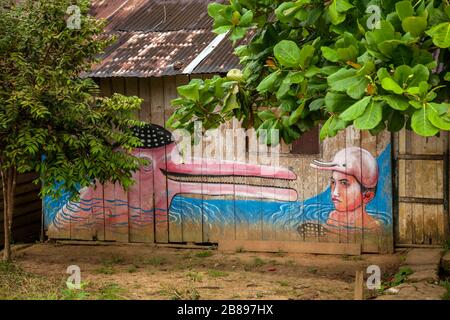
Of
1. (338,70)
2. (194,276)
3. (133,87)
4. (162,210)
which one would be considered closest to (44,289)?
(194,276)

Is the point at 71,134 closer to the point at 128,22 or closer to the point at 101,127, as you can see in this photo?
the point at 101,127

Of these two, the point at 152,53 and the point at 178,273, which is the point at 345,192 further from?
the point at 152,53

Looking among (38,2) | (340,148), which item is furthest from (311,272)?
(38,2)

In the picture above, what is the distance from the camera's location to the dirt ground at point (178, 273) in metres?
6.76

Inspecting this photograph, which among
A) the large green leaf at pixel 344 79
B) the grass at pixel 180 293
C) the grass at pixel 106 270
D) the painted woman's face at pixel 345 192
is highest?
the large green leaf at pixel 344 79

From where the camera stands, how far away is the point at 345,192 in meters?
8.80

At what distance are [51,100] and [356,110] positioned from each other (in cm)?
488

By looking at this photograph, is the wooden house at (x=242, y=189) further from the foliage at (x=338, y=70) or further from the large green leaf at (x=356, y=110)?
the large green leaf at (x=356, y=110)

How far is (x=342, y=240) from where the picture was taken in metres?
8.90

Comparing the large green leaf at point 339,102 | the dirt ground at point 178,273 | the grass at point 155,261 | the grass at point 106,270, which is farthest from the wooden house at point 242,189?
the large green leaf at point 339,102

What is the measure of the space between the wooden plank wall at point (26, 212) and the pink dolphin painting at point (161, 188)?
2.77ft

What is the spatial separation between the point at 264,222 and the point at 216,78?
4827 millimetres

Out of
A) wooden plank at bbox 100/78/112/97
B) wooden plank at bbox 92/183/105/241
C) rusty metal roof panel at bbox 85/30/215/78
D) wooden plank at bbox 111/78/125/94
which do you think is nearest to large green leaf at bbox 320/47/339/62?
rusty metal roof panel at bbox 85/30/215/78

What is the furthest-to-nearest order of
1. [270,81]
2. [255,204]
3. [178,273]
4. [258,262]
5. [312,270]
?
[255,204] < [258,262] < [312,270] < [178,273] < [270,81]
